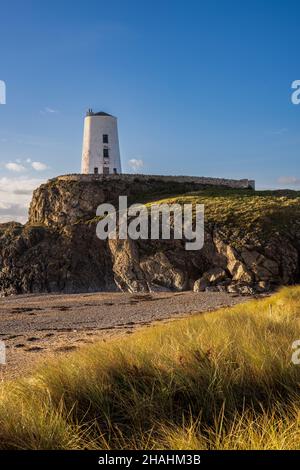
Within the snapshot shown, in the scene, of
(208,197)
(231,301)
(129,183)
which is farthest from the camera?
(129,183)

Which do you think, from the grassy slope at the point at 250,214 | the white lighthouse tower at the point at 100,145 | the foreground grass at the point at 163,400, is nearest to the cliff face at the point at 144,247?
the grassy slope at the point at 250,214

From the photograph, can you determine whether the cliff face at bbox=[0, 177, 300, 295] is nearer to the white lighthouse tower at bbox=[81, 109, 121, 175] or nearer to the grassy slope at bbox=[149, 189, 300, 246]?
the grassy slope at bbox=[149, 189, 300, 246]

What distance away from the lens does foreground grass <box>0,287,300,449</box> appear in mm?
4199

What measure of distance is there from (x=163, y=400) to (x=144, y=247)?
32.0 meters

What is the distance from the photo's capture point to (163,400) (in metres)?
5.06

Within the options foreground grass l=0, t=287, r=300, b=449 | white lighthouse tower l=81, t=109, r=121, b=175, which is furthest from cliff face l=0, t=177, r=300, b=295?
foreground grass l=0, t=287, r=300, b=449

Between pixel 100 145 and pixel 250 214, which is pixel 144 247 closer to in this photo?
pixel 250 214

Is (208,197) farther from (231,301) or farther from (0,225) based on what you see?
(0,225)

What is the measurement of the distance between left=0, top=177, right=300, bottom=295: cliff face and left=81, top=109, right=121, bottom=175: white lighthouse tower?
23.9 ft

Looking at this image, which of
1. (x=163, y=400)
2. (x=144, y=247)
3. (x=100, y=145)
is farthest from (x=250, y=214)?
(x=163, y=400)

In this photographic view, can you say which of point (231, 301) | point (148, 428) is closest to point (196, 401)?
point (148, 428)

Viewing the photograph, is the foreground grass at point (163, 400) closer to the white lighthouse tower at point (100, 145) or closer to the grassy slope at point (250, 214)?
the grassy slope at point (250, 214)
